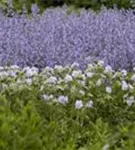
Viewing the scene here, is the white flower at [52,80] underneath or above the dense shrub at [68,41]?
underneath

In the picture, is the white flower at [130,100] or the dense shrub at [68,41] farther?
the dense shrub at [68,41]

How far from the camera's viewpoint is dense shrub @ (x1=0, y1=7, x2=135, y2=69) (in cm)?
578

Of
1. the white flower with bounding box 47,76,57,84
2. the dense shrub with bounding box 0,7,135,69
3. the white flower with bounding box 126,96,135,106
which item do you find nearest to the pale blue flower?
the white flower with bounding box 47,76,57,84

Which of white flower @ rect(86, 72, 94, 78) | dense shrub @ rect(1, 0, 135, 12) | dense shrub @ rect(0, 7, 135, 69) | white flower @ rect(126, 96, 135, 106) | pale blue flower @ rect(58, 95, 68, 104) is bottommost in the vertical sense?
white flower @ rect(126, 96, 135, 106)

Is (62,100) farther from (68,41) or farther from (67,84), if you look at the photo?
(68,41)

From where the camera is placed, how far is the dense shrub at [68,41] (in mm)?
5777

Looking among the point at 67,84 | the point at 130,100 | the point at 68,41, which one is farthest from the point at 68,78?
the point at 68,41

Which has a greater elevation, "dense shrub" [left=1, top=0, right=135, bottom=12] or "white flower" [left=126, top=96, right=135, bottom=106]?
"dense shrub" [left=1, top=0, right=135, bottom=12]

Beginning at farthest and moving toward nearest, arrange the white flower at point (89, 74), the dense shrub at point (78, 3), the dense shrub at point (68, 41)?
the dense shrub at point (78, 3)
the dense shrub at point (68, 41)
the white flower at point (89, 74)

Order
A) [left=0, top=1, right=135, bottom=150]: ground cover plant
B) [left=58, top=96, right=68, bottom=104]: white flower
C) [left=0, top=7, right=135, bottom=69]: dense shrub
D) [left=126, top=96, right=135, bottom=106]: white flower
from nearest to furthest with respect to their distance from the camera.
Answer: [left=0, top=1, right=135, bottom=150]: ground cover plant, [left=58, top=96, right=68, bottom=104]: white flower, [left=126, top=96, right=135, bottom=106]: white flower, [left=0, top=7, right=135, bottom=69]: dense shrub

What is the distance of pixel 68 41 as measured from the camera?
19.9 ft

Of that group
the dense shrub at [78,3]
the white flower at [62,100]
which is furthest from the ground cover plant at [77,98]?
the dense shrub at [78,3]

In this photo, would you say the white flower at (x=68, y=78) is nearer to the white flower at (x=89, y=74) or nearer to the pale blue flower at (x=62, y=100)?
the white flower at (x=89, y=74)

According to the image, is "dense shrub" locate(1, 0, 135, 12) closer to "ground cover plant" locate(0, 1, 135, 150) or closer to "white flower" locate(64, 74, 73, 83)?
"ground cover plant" locate(0, 1, 135, 150)
